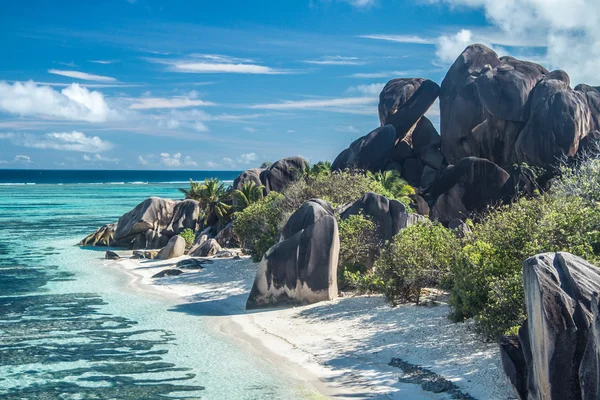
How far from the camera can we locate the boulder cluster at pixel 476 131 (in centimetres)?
4025

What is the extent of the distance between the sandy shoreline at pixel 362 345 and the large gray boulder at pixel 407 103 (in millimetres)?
29770

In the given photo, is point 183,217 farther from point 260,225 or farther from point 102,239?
point 260,225

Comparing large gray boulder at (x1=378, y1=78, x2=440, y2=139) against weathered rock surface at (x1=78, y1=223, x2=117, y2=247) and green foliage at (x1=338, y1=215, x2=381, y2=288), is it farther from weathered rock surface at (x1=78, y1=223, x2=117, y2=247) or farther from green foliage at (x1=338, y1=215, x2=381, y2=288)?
green foliage at (x1=338, y1=215, x2=381, y2=288)

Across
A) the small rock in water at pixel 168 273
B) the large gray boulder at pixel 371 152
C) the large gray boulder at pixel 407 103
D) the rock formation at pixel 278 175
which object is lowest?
the small rock in water at pixel 168 273

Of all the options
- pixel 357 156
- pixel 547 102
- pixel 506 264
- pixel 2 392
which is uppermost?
pixel 547 102

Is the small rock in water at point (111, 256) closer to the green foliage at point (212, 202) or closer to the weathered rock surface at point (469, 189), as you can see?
the green foliage at point (212, 202)

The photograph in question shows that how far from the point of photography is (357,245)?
78.8 ft

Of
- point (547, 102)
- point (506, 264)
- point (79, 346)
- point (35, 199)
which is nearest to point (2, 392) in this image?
point (79, 346)

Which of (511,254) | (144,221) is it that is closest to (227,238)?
(144,221)

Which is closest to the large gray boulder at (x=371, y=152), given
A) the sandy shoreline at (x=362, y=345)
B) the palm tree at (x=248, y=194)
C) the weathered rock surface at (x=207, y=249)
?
the palm tree at (x=248, y=194)

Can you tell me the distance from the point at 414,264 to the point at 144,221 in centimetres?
2767

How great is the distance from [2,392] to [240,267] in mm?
15281

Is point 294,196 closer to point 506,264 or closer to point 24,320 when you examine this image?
point 24,320

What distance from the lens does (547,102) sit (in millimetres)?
42219
